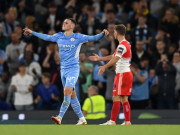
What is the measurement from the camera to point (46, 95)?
15.7m

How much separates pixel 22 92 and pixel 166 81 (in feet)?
12.3

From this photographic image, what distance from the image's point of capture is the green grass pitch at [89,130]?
9324 millimetres

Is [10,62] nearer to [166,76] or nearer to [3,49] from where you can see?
[3,49]

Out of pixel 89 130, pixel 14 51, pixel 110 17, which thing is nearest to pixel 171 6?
pixel 110 17

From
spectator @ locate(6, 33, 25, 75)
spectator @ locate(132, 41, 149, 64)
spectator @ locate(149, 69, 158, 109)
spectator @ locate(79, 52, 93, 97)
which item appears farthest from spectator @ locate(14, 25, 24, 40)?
spectator @ locate(149, 69, 158, 109)

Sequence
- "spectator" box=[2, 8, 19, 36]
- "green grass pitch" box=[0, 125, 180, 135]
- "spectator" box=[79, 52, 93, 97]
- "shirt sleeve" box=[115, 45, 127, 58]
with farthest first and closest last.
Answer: "spectator" box=[2, 8, 19, 36] → "spectator" box=[79, 52, 93, 97] → "shirt sleeve" box=[115, 45, 127, 58] → "green grass pitch" box=[0, 125, 180, 135]

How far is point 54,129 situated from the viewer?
9.55m

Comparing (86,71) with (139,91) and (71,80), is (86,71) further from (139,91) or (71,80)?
(71,80)

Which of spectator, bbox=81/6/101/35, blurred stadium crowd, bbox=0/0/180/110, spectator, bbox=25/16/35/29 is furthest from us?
spectator, bbox=25/16/35/29

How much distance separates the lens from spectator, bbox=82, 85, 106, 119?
13977 millimetres

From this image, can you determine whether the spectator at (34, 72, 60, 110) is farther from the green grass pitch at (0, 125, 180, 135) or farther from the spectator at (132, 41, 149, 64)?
the green grass pitch at (0, 125, 180, 135)

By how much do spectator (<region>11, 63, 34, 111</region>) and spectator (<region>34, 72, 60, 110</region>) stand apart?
21cm

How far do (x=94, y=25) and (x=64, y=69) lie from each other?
6046 millimetres

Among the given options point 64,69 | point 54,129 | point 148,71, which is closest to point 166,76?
point 148,71
